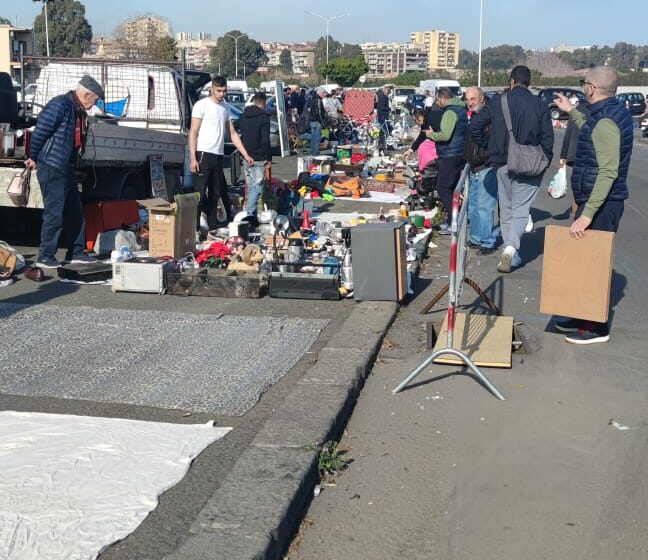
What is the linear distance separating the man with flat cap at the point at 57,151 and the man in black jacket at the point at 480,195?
4.34 m

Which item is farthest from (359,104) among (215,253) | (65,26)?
(65,26)

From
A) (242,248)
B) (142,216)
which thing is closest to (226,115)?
(142,216)

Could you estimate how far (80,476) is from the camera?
14.2ft

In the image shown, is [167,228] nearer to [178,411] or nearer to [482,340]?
[482,340]

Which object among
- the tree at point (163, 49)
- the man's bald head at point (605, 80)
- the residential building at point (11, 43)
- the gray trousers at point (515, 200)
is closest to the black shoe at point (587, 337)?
the man's bald head at point (605, 80)

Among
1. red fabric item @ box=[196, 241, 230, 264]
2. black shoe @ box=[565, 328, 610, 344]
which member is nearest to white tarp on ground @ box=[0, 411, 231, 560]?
black shoe @ box=[565, 328, 610, 344]

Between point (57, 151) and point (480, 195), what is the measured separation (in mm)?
4881

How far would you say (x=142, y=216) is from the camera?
11727mm

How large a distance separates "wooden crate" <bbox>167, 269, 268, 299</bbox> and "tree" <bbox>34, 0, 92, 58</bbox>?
79800 mm

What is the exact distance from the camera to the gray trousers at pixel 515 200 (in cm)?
971

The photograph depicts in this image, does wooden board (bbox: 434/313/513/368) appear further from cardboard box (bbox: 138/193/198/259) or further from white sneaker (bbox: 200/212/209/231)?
white sneaker (bbox: 200/212/209/231)

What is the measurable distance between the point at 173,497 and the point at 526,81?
278 inches

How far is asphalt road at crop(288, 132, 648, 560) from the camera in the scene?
395 centimetres

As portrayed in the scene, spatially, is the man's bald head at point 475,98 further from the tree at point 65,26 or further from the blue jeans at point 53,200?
the tree at point 65,26
